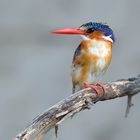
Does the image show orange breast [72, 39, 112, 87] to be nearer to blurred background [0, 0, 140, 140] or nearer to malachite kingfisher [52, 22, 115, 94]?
malachite kingfisher [52, 22, 115, 94]

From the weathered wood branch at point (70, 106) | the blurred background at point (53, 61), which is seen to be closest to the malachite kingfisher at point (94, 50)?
the weathered wood branch at point (70, 106)

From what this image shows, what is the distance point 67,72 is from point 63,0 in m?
0.43

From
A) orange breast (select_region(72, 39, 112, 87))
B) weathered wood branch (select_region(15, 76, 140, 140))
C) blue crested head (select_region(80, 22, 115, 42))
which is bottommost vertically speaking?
weathered wood branch (select_region(15, 76, 140, 140))

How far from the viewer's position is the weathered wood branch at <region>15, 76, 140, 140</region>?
246 centimetres

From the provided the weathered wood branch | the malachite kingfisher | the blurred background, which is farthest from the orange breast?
the blurred background

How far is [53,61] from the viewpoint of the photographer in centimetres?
426

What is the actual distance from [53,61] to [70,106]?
1.74 meters

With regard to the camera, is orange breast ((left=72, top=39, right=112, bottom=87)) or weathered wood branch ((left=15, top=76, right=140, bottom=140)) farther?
orange breast ((left=72, top=39, right=112, bottom=87))

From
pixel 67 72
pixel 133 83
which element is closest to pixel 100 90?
pixel 133 83

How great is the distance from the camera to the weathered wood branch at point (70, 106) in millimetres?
2461

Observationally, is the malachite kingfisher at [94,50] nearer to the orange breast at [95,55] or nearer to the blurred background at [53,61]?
the orange breast at [95,55]

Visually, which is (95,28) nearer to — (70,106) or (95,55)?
(95,55)

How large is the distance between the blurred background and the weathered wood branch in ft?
4.78

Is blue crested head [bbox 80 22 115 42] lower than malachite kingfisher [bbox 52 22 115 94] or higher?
higher
